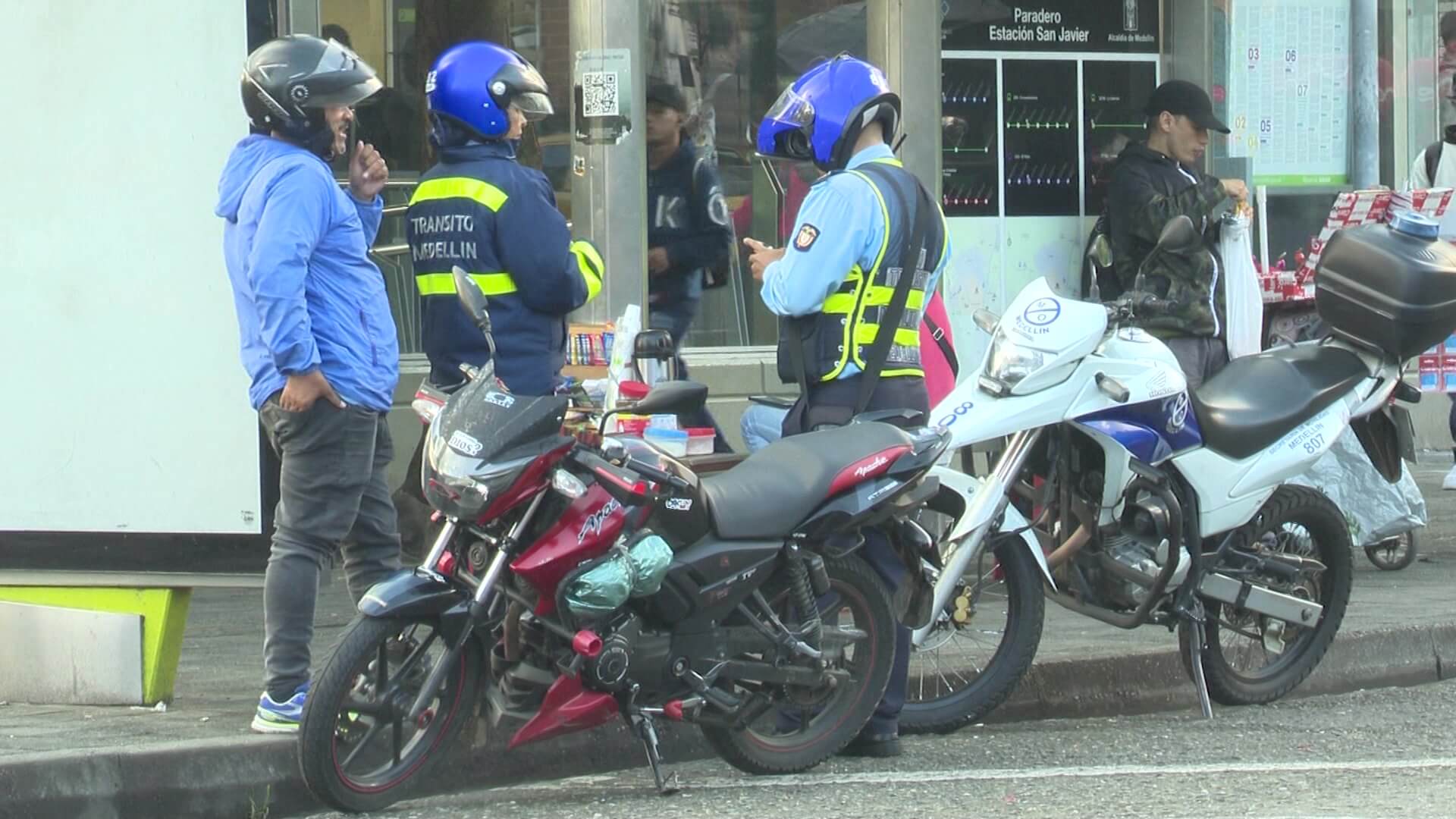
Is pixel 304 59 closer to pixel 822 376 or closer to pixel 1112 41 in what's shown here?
pixel 822 376

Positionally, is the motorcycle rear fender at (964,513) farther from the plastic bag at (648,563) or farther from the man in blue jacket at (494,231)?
the man in blue jacket at (494,231)

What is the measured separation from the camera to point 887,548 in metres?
5.92

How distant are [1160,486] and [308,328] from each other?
250cm

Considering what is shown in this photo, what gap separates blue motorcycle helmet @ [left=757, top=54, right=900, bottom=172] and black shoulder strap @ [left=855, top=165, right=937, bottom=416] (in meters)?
0.12

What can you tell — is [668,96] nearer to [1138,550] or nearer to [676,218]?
[676,218]

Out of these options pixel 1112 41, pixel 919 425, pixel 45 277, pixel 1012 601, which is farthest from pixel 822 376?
pixel 1112 41

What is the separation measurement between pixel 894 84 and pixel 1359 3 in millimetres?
2664

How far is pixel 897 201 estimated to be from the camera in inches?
234

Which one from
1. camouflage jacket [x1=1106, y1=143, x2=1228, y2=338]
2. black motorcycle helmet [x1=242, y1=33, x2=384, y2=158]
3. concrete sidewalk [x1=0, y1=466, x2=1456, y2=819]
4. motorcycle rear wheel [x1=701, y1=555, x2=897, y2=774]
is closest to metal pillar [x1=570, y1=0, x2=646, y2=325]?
concrete sidewalk [x1=0, y1=466, x2=1456, y2=819]

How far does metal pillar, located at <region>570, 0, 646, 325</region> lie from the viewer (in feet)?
28.5

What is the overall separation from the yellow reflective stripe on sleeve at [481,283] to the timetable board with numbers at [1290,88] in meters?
5.74

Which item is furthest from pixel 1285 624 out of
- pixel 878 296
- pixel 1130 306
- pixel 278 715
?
pixel 278 715

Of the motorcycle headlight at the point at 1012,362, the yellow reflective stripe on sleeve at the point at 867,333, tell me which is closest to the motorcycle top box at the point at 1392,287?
the motorcycle headlight at the point at 1012,362

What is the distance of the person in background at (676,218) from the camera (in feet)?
28.0
